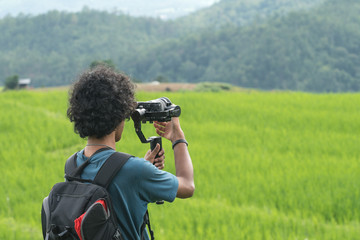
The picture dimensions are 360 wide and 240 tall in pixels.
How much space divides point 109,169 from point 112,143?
0.55 feet

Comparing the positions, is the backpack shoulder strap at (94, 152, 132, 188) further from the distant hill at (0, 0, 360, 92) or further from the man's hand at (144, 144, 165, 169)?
the distant hill at (0, 0, 360, 92)

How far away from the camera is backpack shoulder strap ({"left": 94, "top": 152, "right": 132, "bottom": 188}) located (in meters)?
1.68

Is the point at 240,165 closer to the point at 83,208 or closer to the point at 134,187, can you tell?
the point at 134,187

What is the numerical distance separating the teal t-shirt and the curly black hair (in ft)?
0.35

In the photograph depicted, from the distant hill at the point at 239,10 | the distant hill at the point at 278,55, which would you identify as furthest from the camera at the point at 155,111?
the distant hill at the point at 239,10

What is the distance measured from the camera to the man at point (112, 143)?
5.65 feet

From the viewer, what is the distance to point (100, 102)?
1.74 m

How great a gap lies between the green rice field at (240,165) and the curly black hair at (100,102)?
8.20ft

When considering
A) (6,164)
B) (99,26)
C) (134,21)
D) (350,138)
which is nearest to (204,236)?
(6,164)

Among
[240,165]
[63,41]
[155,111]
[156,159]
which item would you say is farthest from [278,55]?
[155,111]

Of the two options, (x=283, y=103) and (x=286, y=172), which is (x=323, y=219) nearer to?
(x=286, y=172)

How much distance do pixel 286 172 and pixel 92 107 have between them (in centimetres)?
472

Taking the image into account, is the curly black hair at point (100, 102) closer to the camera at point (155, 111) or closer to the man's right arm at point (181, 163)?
the camera at point (155, 111)

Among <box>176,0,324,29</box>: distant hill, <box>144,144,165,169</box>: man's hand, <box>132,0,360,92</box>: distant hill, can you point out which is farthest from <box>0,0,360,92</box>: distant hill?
<box>144,144,165,169</box>: man's hand
